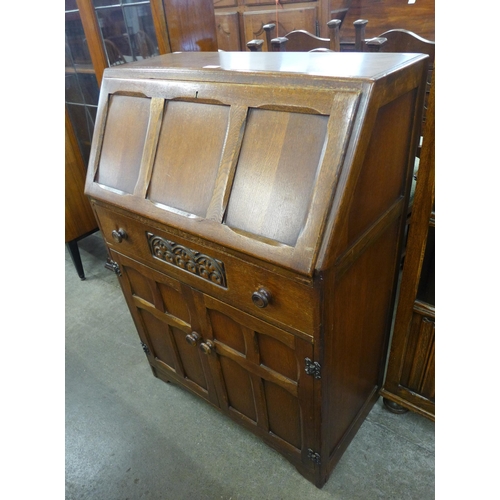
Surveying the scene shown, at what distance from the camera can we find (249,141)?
880mm

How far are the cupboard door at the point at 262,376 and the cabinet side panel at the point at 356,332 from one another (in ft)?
0.25

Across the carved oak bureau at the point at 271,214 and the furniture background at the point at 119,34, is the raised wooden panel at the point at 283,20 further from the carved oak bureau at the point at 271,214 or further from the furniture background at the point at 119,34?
the carved oak bureau at the point at 271,214

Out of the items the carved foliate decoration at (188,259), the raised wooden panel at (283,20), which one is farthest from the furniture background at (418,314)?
the raised wooden panel at (283,20)

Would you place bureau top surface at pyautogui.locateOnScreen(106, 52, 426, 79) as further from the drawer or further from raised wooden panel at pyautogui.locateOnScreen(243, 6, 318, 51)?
raised wooden panel at pyautogui.locateOnScreen(243, 6, 318, 51)

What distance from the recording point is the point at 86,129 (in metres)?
2.27

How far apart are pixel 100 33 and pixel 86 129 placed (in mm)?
637

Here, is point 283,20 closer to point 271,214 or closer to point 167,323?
point 167,323

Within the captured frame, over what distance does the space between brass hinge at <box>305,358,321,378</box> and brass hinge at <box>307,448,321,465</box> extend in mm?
407

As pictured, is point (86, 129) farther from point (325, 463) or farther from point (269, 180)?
point (325, 463)

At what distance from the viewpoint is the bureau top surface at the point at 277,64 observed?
81 centimetres

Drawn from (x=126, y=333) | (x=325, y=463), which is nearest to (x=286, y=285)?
(x=325, y=463)

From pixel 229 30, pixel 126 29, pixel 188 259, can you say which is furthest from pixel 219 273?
pixel 229 30

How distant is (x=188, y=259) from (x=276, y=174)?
0.37 metres

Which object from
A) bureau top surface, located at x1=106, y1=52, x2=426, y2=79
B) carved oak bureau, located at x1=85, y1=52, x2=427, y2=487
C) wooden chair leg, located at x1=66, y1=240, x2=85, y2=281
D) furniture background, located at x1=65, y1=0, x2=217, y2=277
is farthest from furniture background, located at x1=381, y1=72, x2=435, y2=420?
wooden chair leg, located at x1=66, y1=240, x2=85, y2=281
